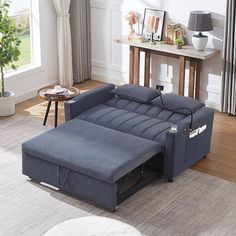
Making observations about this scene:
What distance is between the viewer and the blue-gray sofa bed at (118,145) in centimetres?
506

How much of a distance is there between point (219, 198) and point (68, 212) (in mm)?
1351

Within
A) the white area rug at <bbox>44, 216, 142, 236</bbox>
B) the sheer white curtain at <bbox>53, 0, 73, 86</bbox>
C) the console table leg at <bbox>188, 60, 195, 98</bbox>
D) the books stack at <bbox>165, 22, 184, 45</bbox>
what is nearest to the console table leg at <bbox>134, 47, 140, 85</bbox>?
the books stack at <bbox>165, 22, 184, 45</bbox>

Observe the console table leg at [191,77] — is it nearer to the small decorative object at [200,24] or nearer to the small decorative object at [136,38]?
the small decorative object at [200,24]

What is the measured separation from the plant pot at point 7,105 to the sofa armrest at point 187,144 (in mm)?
2355

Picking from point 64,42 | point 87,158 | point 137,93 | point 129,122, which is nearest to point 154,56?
point 64,42

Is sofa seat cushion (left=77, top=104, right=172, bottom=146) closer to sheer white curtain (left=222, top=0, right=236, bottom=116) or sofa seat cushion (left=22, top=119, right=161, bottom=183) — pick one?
sofa seat cushion (left=22, top=119, right=161, bottom=183)

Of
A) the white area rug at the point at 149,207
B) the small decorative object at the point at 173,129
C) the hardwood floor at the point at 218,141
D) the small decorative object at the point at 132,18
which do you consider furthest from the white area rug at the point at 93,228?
the small decorative object at the point at 132,18

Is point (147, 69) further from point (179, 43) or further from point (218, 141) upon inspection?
point (218, 141)

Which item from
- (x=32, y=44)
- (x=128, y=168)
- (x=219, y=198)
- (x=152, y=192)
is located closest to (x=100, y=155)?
(x=128, y=168)

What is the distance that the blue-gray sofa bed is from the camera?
506 cm

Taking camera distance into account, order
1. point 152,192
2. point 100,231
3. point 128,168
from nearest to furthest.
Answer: point 100,231, point 128,168, point 152,192

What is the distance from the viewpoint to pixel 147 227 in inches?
190

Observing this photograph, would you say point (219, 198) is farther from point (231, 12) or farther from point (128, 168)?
point (231, 12)

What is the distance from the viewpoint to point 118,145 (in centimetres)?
534
